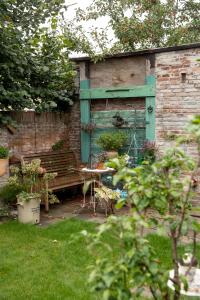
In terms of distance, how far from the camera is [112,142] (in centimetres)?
756

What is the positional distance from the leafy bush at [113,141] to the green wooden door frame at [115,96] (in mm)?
541

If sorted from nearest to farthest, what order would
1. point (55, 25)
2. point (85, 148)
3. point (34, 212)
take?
point (34, 212)
point (55, 25)
point (85, 148)

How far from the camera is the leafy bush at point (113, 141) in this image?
297 inches

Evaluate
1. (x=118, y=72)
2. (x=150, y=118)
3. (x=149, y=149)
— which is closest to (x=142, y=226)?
(x=149, y=149)

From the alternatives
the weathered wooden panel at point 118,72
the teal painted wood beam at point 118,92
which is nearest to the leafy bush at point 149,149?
the teal painted wood beam at point 118,92

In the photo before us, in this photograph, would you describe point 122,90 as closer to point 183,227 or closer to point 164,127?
point 164,127

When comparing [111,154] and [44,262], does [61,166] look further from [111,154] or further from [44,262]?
[44,262]

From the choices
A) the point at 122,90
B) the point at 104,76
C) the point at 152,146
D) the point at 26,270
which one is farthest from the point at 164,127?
the point at 26,270

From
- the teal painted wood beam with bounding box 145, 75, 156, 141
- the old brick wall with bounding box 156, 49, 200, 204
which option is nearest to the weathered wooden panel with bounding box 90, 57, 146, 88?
the teal painted wood beam with bounding box 145, 75, 156, 141

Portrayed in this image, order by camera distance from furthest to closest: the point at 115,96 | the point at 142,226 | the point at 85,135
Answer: the point at 85,135
the point at 115,96
the point at 142,226

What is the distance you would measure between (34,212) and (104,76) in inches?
144

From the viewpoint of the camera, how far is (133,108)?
791 centimetres

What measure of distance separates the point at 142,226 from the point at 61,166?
6292 millimetres

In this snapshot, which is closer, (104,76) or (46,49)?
(46,49)
